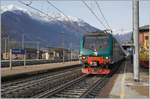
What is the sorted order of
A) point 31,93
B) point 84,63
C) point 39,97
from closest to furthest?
point 39,97 → point 31,93 → point 84,63

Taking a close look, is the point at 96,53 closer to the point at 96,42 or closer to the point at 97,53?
the point at 97,53

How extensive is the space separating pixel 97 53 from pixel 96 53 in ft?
0.23

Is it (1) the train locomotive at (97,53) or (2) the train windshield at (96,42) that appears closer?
(1) the train locomotive at (97,53)

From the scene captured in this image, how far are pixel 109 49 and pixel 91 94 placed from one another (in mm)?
11106

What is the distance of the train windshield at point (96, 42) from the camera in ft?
87.7

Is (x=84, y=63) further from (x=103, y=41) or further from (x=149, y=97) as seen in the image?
(x=149, y=97)

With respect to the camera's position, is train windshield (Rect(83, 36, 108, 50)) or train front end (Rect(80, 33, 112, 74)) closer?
train front end (Rect(80, 33, 112, 74))

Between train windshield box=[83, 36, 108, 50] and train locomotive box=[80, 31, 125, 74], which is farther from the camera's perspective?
train windshield box=[83, 36, 108, 50]

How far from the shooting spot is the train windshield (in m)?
26.7

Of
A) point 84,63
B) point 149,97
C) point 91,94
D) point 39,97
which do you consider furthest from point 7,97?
point 84,63

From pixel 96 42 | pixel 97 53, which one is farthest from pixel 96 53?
pixel 96 42

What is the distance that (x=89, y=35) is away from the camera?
90.6ft

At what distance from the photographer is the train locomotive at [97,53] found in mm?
25859

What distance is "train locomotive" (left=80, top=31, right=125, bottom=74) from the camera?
25859mm
